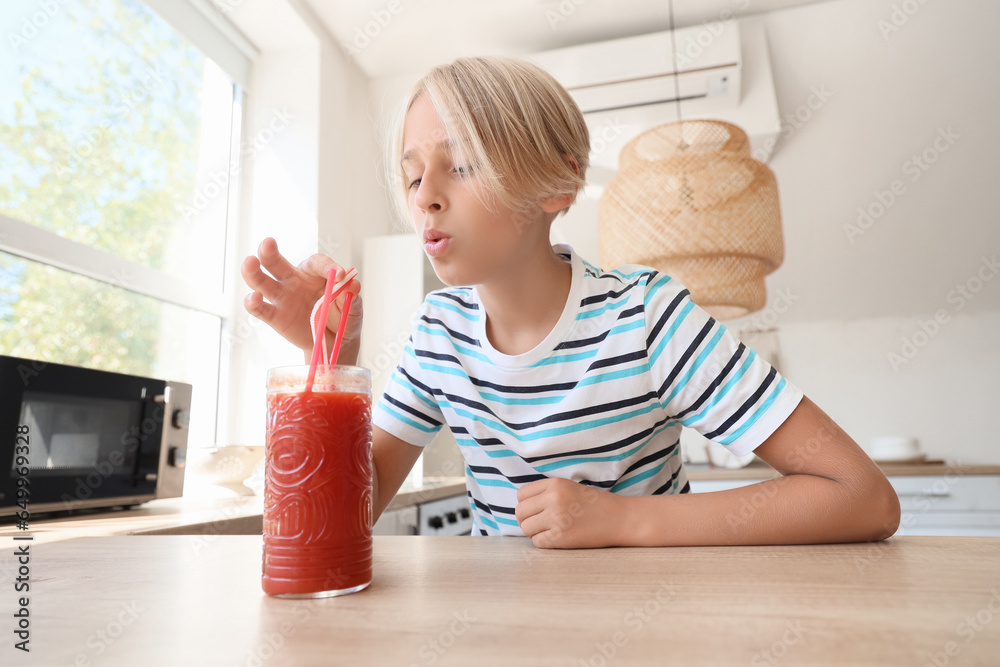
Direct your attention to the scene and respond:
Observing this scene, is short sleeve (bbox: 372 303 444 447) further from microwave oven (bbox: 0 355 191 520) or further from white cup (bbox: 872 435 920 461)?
white cup (bbox: 872 435 920 461)

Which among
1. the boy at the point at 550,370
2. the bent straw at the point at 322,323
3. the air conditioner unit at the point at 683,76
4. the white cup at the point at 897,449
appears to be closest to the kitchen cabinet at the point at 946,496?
the white cup at the point at 897,449

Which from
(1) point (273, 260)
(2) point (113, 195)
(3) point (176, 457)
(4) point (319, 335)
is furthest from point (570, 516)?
(2) point (113, 195)

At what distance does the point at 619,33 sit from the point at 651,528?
295 cm

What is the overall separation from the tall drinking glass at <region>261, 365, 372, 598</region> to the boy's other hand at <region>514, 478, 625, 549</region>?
0.73 feet

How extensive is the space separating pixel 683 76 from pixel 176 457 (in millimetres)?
2510

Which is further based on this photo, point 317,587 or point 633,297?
point 633,297

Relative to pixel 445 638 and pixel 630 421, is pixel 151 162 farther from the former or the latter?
pixel 445 638

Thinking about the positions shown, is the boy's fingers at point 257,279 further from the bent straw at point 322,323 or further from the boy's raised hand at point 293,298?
the bent straw at point 322,323

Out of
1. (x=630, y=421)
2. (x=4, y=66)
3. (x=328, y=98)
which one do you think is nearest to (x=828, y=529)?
(x=630, y=421)

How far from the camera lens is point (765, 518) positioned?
2.22 ft

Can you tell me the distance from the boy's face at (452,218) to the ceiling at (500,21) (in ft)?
7.93

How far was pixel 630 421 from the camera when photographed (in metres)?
0.89

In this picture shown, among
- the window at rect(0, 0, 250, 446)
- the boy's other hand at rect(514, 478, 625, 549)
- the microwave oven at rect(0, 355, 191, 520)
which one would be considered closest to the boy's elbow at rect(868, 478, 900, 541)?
the boy's other hand at rect(514, 478, 625, 549)

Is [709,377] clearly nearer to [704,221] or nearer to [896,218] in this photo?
[704,221]
